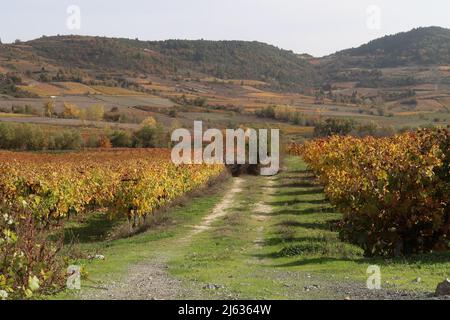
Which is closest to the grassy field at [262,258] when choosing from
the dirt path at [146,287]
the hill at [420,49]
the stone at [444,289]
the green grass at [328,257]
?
the green grass at [328,257]

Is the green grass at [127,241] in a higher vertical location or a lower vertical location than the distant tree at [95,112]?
lower

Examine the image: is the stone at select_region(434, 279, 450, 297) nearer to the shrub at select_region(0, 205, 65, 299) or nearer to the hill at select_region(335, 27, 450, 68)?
the shrub at select_region(0, 205, 65, 299)

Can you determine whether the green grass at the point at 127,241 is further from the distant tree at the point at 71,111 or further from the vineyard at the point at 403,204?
the distant tree at the point at 71,111

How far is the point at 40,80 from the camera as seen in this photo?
14388 centimetres

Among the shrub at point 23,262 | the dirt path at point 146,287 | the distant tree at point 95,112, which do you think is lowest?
the dirt path at point 146,287

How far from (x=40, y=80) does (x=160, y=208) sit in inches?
4767

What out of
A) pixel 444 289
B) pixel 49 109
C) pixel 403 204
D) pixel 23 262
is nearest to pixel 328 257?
pixel 403 204

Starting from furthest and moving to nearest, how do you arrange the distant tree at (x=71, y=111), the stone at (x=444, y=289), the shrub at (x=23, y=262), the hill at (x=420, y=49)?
1. the hill at (x=420, y=49)
2. the distant tree at (x=71, y=111)
3. the stone at (x=444, y=289)
4. the shrub at (x=23, y=262)

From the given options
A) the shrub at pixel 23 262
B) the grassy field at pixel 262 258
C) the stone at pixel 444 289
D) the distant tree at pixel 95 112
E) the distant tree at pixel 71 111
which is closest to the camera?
the shrub at pixel 23 262

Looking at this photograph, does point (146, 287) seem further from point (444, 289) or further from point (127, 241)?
Result: point (127, 241)

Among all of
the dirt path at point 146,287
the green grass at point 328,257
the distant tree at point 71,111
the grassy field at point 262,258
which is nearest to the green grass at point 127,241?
the grassy field at point 262,258

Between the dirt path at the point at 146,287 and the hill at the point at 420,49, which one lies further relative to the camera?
the hill at the point at 420,49

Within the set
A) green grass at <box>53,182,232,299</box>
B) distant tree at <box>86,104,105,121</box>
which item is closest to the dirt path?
green grass at <box>53,182,232,299</box>
